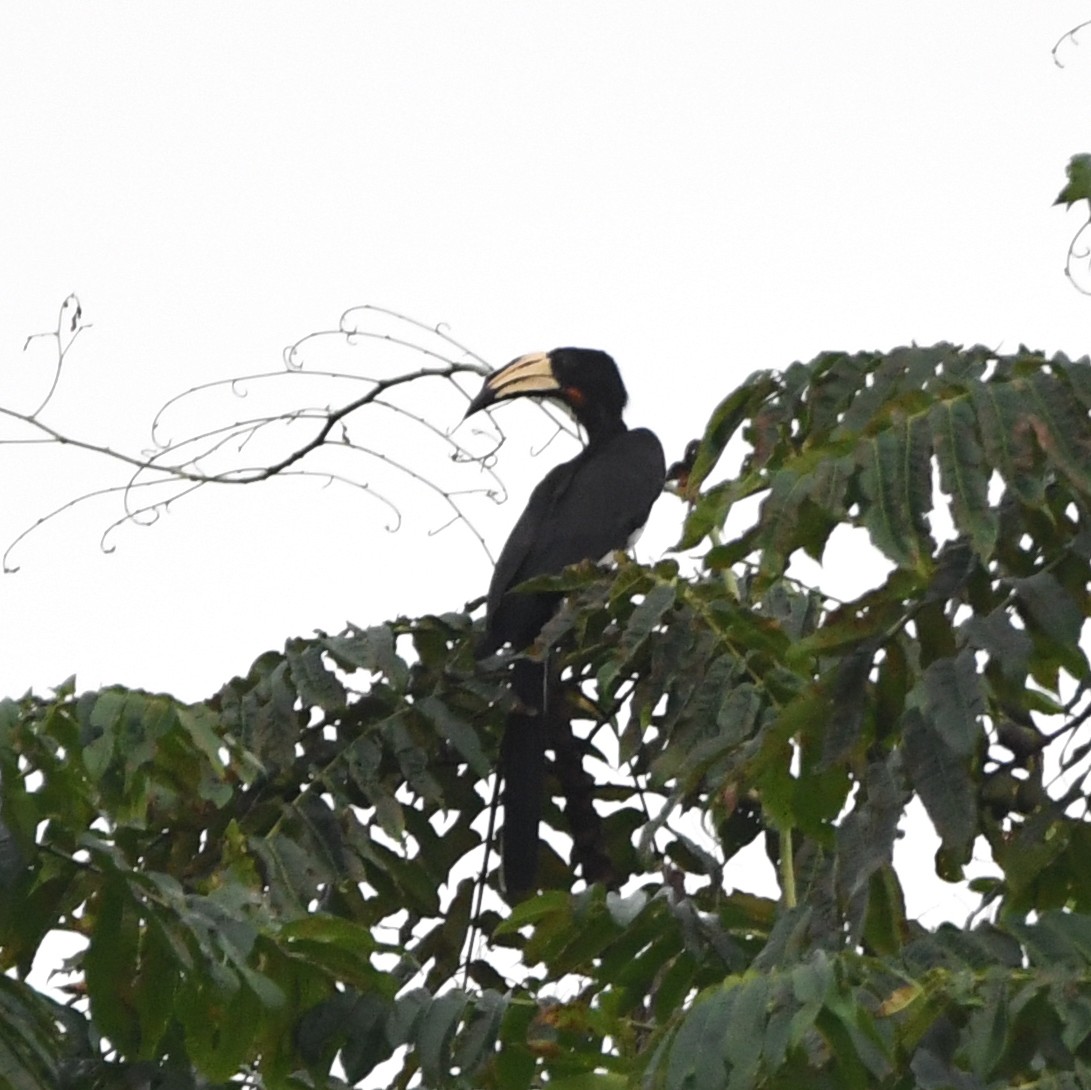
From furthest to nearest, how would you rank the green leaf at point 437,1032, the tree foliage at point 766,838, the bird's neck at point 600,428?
the bird's neck at point 600,428 → the green leaf at point 437,1032 → the tree foliage at point 766,838

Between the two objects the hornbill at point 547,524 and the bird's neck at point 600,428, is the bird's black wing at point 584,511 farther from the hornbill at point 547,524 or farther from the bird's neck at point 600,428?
the bird's neck at point 600,428

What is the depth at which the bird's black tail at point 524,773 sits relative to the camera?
12.7 feet

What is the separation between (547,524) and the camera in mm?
5621

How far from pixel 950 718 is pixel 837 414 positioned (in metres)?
0.88

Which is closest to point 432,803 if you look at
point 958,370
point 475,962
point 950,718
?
point 475,962

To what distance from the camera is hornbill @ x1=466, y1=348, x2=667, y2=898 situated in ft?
13.0

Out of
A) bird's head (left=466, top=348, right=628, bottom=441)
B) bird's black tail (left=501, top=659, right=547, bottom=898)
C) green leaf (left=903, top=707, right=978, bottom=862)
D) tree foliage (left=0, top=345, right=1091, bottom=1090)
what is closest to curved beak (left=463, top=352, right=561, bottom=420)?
bird's head (left=466, top=348, right=628, bottom=441)

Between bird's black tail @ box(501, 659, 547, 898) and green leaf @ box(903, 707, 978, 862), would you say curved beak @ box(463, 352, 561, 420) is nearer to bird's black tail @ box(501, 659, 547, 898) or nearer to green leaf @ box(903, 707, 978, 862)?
bird's black tail @ box(501, 659, 547, 898)

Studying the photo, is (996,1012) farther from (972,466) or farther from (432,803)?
(432,803)

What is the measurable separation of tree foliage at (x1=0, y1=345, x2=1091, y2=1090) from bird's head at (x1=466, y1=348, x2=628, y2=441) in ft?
9.73

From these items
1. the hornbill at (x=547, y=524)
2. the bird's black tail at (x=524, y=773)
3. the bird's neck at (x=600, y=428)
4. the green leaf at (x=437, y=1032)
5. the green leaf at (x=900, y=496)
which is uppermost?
the bird's neck at (x=600, y=428)

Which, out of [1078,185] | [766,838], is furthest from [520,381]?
[1078,185]

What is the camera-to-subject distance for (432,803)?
3.72m

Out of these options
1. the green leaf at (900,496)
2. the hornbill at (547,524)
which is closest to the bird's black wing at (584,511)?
the hornbill at (547,524)
